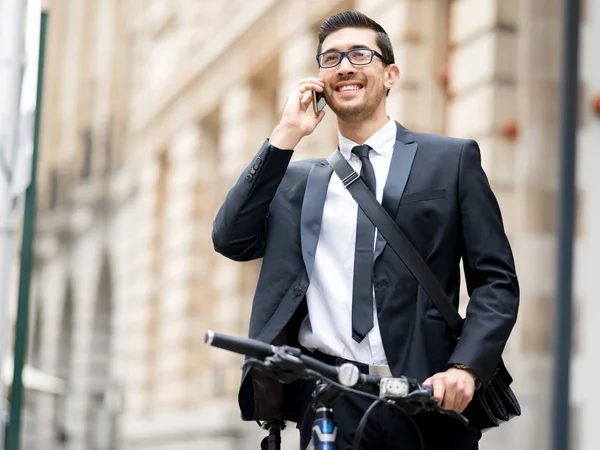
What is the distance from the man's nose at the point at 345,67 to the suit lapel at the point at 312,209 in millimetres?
263

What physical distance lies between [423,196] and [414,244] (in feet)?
0.40

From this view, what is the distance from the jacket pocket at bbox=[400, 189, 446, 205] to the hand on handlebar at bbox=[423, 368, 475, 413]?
18.0 inches

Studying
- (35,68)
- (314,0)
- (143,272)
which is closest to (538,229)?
(35,68)

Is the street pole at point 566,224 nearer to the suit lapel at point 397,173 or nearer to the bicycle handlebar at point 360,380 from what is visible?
the suit lapel at point 397,173

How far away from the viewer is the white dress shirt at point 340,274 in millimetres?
2930

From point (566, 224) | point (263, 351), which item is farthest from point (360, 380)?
point (566, 224)

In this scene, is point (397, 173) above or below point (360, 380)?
above

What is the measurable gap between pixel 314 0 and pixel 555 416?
5874 millimetres

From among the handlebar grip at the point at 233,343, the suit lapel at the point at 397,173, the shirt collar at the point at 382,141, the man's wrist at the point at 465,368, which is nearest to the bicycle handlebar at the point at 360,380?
the handlebar grip at the point at 233,343

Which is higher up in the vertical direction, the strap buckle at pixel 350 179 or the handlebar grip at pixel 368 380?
→ the strap buckle at pixel 350 179

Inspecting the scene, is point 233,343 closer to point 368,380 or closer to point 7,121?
point 368,380

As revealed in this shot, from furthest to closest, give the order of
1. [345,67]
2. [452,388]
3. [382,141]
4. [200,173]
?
[200,173]
[382,141]
[345,67]
[452,388]

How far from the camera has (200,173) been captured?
16719mm

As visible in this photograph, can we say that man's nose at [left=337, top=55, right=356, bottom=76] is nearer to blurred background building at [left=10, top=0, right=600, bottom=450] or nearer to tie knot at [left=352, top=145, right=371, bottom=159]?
tie knot at [left=352, top=145, right=371, bottom=159]
